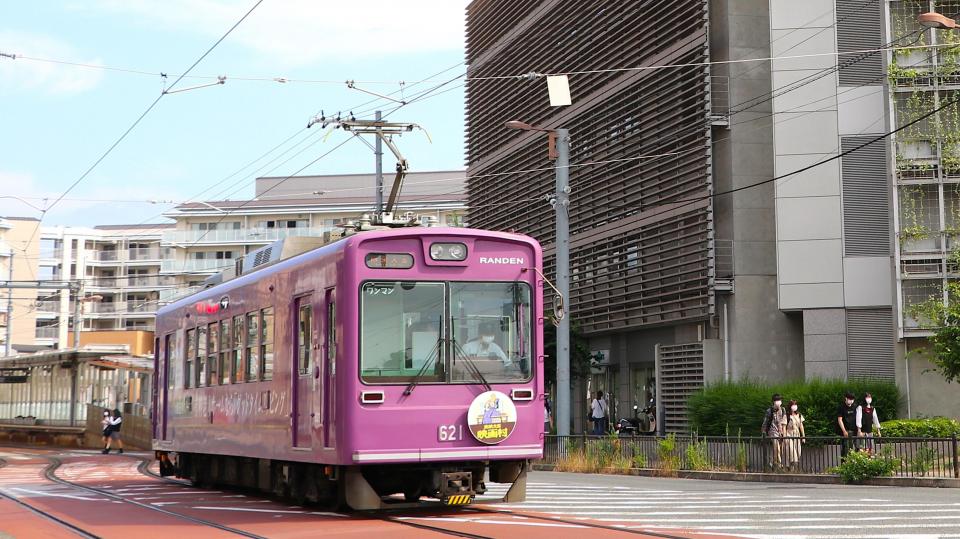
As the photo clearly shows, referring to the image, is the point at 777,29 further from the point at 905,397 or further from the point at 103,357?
the point at 103,357

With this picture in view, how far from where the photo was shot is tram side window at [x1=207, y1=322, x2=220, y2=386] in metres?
19.0

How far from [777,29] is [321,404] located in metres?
22.9

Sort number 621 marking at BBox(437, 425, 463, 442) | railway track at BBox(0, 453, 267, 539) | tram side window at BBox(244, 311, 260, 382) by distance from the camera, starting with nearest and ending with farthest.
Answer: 1. railway track at BBox(0, 453, 267, 539)
2. number 621 marking at BBox(437, 425, 463, 442)
3. tram side window at BBox(244, 311, 260, 382)

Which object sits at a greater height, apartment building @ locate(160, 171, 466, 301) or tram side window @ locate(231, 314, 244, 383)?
apartment building @ locate(160, 171, 466, 301)

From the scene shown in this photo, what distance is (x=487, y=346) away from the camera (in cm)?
1427

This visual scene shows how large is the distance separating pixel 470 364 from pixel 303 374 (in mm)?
2219

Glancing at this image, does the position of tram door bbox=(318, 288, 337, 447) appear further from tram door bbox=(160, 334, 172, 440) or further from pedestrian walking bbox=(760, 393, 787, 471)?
pedestrian walking bbox=(760, 393, 787, 471)

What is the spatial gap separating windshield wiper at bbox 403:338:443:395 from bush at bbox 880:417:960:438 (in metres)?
13.7

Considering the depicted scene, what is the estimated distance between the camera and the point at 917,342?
3138 centimetres

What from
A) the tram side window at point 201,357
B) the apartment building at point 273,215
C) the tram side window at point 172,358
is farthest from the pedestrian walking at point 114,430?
the apartment building at point 273,215

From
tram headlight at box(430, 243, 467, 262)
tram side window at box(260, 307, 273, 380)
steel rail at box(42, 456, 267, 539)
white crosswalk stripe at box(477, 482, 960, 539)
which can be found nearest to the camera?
white crosswalk stripe at box(477, 482, 960, 539)

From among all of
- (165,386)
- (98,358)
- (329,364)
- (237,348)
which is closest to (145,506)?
(237,348)

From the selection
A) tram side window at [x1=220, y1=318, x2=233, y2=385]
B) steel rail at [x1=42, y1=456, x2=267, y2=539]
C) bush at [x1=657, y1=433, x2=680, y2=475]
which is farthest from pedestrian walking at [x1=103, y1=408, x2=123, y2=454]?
tram side window at [x1=220, y1=318, x2=233, y2=385]

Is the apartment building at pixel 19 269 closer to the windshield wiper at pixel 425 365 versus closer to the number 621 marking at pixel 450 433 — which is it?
the windshield wiper at pixel 425 365
